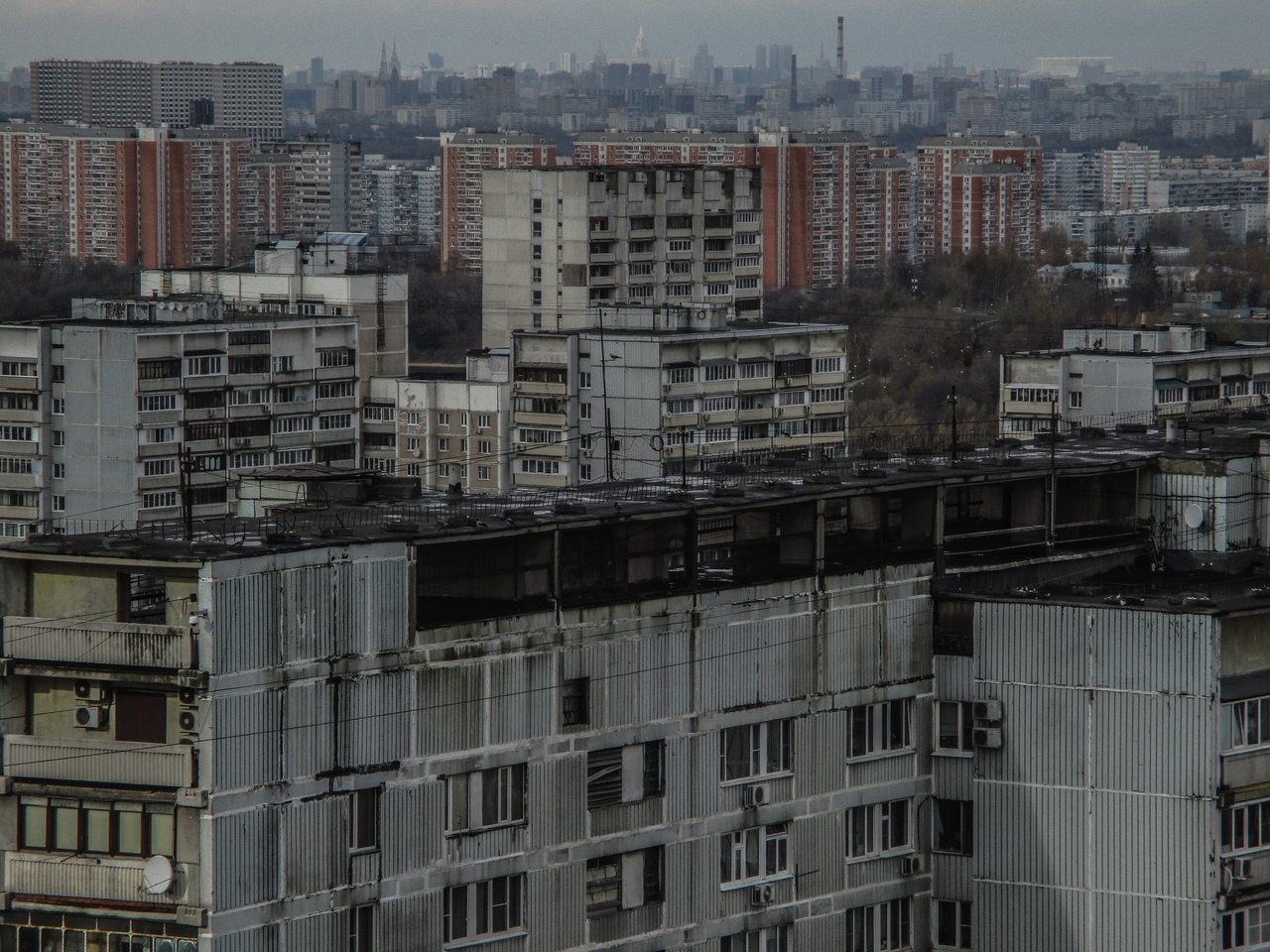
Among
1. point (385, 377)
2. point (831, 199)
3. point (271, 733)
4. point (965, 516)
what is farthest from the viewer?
point (831, 199)

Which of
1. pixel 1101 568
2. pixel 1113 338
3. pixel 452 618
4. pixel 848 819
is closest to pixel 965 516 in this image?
pixel 1101 568

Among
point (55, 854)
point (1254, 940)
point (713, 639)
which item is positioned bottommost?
point (1254, 940)

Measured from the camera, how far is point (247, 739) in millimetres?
11602

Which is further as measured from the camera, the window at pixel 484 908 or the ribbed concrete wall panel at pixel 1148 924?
the ribbed concrete wall panel at pixel 1148 924

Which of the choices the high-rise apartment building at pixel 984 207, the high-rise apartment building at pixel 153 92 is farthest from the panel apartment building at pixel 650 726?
the high-rise apartment building at pixel 153 92

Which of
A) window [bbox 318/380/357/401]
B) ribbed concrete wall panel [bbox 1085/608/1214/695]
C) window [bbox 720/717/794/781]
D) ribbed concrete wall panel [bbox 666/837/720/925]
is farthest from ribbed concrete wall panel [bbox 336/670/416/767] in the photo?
window [bbox 318/380/357/401]

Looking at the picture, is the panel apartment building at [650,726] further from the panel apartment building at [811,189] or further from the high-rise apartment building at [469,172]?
the high-rise apartment building at [469,172]

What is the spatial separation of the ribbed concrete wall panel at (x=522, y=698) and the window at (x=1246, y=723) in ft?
12.8

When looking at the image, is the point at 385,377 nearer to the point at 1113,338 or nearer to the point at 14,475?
the point at 14,475

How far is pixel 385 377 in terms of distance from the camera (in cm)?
4172

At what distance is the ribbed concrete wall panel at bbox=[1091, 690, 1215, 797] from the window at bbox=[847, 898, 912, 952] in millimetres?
1586

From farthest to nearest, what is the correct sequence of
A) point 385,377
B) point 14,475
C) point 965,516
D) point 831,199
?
point 831,199
point 385,377
point 14,475
point 965,516

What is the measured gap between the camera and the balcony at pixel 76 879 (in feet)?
38.7

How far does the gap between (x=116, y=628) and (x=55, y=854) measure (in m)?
1.25
